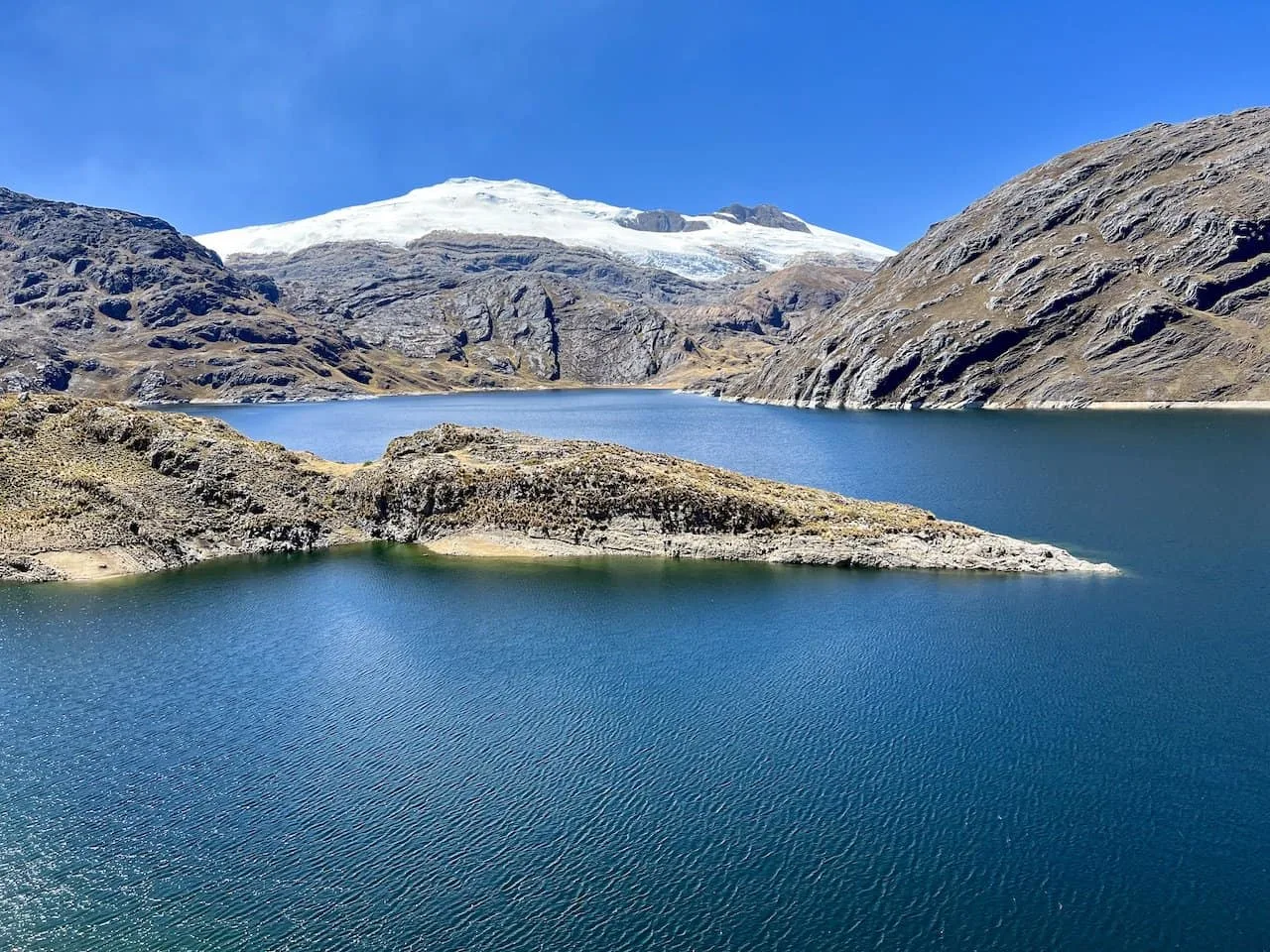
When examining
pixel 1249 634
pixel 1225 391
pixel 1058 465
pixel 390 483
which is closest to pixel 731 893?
pixel 1249 634

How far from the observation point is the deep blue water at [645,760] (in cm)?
2555

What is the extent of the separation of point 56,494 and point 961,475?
102 metres

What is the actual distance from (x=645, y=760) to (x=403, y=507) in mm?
53411

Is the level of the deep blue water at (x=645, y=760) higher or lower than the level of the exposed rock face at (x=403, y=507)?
lower

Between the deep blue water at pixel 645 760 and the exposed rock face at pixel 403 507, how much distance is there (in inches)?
207

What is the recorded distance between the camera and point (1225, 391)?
182625mm

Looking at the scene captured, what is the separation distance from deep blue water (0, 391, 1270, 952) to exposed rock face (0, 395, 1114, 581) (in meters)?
5.26

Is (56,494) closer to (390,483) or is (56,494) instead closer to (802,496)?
(390,483)

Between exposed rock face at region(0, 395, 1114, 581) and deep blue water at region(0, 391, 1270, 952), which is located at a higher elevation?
exposed rock face at region(0, 395, 1114, 581)

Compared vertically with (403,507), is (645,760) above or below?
below

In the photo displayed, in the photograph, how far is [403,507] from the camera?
81.8m

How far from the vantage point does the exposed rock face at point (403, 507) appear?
223ft

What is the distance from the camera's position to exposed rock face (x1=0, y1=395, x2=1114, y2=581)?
68.0m

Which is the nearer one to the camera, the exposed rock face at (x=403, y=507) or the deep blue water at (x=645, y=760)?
the deep blue water at (x=645, y=760)
